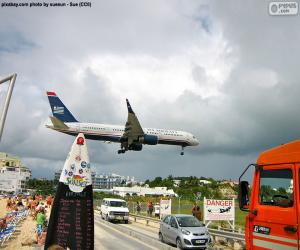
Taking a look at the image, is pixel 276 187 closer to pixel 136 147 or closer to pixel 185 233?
pixel 185 233

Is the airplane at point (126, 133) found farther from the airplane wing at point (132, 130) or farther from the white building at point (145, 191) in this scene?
the white building at point (145, 191)

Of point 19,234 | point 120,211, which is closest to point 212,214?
point 19,234

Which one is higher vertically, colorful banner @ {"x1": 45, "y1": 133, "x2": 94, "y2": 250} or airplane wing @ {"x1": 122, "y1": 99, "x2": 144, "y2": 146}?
airplane wing @ {"x1": 122, "y1": 99, "x2": 144, "y2": 146}

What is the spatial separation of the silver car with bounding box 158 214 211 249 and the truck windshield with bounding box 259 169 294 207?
38.4 ft

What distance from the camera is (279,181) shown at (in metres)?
6.93

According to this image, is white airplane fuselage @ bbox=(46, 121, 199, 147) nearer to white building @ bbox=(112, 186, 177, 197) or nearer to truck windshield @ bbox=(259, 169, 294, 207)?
truck windshield @ bbox=(259, 169, 294, 207)

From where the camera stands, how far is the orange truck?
6527 millimetres

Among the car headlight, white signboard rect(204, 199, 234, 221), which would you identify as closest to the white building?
white signboard rect(204, 199, 234, 221)

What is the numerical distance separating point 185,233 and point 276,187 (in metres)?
12.4

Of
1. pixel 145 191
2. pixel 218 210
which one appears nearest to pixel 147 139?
pixel 218 210

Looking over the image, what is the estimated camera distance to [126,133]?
5219 cm

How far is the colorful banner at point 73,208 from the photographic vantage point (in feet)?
21.5

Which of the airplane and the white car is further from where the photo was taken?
the airplane

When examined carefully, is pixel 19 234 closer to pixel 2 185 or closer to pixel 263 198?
pixel 2 185
